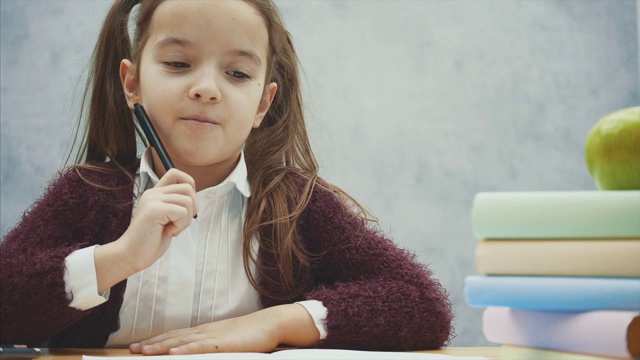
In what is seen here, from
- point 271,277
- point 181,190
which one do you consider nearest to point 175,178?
point 181,190

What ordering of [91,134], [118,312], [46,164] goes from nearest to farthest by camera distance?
[118,312] < [91,134] < [46,164]

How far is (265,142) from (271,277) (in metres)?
0.23

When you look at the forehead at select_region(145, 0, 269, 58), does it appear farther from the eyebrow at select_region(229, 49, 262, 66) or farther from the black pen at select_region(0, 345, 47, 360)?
the black pen at select_region(0, 345, 47, 360)

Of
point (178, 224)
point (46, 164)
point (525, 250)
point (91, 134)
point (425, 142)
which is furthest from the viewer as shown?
point (425, 142)

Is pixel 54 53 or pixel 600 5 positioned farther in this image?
pixel 600 5

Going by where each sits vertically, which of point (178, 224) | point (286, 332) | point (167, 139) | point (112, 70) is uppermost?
point (112, 70)

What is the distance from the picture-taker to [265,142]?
47.6 inches

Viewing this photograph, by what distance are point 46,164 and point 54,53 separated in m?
0.34

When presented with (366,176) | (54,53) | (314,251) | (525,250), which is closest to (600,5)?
(366,176)

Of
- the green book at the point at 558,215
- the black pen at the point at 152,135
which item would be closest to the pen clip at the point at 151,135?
the black pen at the point at 152,135

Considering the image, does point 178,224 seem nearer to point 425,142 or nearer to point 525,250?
point 525,250

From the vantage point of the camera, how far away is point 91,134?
115cm

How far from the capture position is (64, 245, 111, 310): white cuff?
851mm

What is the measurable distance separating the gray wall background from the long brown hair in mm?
1231
